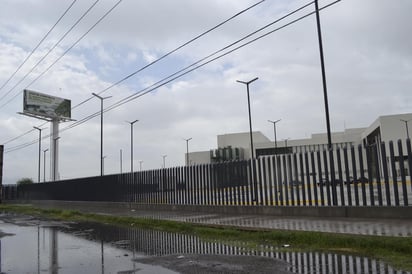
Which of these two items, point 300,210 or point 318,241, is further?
point 300,210

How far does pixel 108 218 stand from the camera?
734 inches

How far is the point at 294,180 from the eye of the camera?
→ 47.8ft

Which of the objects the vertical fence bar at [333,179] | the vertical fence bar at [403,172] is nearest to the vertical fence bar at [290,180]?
the vertical fence bar at [333,179]

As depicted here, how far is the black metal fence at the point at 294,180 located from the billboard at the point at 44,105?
49511 millimetres

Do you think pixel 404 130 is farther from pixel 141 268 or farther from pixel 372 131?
pixel 141 268

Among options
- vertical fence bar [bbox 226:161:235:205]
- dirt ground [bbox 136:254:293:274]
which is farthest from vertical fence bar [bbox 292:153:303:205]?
dirt ground [bbox 136:254:293:274]

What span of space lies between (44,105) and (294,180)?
64.4 metres

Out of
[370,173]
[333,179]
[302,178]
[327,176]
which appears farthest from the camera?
[302,178]

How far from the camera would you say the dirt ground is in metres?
6.96

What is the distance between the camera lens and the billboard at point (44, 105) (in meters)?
67.9

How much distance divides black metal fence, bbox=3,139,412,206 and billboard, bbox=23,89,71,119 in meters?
49.5

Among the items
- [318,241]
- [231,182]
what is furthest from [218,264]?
[231,182]

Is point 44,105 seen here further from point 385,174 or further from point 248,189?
point 385,174

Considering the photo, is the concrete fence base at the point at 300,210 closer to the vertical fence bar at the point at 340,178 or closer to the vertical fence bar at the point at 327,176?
the vertical fence bar at the point at 340,178
